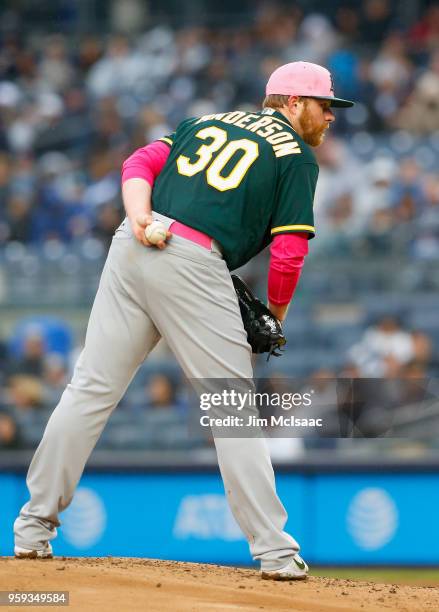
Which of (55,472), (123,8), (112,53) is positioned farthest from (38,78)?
(55,472)

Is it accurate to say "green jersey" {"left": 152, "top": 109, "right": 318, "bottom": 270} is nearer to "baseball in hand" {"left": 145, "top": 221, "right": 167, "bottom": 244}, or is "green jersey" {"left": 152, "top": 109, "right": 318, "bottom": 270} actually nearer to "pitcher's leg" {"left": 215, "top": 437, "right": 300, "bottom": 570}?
"baseball in hand" {"left": 145, "top": 221, "right": 167, "bottom": 244}

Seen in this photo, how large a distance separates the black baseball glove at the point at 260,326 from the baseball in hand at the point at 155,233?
452 mm

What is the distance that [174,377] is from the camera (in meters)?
10.3

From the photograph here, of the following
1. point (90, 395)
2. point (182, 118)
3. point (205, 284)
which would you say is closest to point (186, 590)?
point (90, 395)

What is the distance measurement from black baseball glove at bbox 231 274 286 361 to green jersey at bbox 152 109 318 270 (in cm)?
18

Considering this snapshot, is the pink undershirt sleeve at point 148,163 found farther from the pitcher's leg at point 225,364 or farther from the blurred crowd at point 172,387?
the blurred crowd at point 172,387

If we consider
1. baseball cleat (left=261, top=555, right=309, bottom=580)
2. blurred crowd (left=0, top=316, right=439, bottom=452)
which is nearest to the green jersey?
baseball cleat (left=261, top=555, right=309, bottom=580)

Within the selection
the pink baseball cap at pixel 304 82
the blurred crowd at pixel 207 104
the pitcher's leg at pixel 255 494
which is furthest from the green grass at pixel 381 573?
the pink baseball cap at pixel 304 82

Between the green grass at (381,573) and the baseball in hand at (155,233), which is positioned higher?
the baseball in hand at (155,233)

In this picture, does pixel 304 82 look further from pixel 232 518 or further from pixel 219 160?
pixel 232 518

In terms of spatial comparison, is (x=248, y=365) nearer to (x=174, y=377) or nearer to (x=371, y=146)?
(x=174, y=377)

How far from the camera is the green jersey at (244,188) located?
4.58 m

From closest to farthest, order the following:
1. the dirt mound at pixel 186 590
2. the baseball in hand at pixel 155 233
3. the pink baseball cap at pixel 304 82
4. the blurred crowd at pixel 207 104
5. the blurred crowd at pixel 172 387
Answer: the dirt mound at pixel 186 590 → the baseball in hand at pixel 155 233 → the pink baseball cap at pixel 304 82 → the blurred crowd at pixel 172 387 → the blurred crowd at pixel 207 104

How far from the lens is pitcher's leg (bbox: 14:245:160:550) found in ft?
15.3
